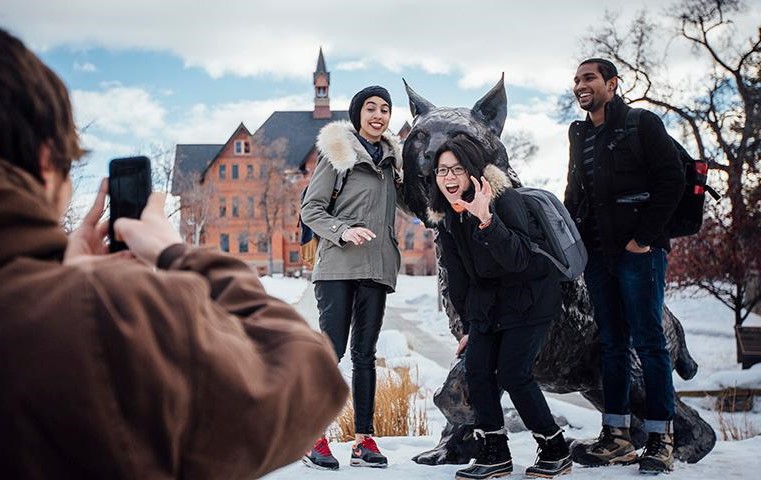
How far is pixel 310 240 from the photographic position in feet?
14.4

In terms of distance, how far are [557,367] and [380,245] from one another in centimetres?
120

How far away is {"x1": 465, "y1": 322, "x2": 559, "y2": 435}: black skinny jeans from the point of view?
356 cm

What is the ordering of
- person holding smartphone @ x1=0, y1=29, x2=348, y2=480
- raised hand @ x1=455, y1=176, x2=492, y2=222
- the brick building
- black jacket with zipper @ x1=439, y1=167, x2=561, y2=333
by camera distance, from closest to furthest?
person holding smartphone @ x1=0, y1=29, x2=348, y2=480 < raised hand @ x1=455, y1=176, x2=492, y2=222 < black jacket with zipper @ x1=439, y1=167, x2=561, y2=333 < the brick building

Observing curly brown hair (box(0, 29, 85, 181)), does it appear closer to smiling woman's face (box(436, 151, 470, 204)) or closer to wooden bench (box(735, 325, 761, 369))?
smiling woman's face (box(436, 151, 470, 204))

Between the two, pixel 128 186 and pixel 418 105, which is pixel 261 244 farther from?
pixel 128 186

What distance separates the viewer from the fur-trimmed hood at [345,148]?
4.12m

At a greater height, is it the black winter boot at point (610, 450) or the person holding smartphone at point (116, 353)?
the person holding smartphone at point (116, 353)

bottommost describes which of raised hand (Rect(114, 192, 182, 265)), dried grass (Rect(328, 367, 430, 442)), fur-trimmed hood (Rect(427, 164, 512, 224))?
dried grass (Rect(328, 367, 430, 442))

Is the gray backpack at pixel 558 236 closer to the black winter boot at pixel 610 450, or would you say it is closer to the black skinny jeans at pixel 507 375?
the black skinny jeans at pixel 507 375

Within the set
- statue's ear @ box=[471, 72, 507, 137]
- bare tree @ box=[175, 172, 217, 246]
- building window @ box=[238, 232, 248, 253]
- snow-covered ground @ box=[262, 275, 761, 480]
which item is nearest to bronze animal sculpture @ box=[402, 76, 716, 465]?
statue's ear @ box=[471, 72, 507, 137]

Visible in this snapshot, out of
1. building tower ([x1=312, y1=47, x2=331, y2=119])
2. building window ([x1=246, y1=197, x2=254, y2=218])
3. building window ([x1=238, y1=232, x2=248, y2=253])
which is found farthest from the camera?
building tower ([x1=312, y1=47, x2=331, y2=119])

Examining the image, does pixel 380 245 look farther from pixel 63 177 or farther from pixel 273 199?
pixel 273 199

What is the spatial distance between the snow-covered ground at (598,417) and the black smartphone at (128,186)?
2579mm

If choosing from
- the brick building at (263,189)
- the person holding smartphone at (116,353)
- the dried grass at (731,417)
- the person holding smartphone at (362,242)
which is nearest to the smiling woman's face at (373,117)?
the person holding smartphone at (362,242)
